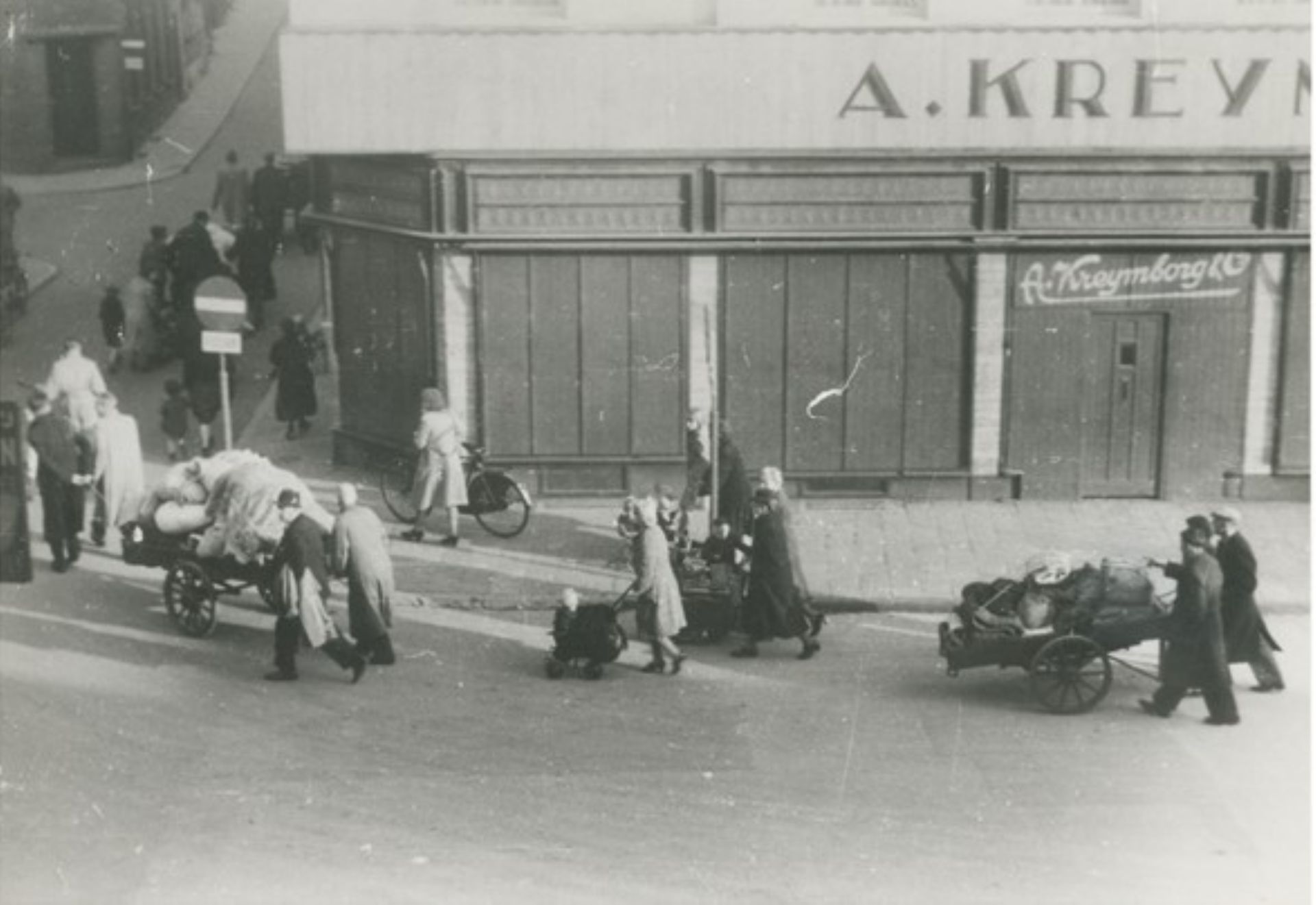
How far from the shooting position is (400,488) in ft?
63.6

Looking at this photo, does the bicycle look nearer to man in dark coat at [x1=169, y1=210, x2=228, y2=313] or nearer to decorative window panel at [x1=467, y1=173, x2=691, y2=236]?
decorative window panel at [x1=467, y1=173, x2=691, y2=236]

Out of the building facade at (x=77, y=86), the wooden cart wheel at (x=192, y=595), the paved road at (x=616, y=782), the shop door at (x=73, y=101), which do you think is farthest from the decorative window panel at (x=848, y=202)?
the shop door at (x=73, y=101)

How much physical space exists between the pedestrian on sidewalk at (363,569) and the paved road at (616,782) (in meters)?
0.48

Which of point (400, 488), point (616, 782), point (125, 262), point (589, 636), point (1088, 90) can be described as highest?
point (1088, 90)

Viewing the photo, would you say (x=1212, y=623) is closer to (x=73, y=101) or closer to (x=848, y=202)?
(x=848, y=202)

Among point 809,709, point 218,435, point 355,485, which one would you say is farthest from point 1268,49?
point 218,435

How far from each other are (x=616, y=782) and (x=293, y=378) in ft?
31.4

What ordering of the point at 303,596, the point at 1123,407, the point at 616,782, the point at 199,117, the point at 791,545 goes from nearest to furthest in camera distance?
1. the point at 616,782
2. the point at 303,596
3. the point at 791,545
4. the point at 1123,407
5. the point at 199,117

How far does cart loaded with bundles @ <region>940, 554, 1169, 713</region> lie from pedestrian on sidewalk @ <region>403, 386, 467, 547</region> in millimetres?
5445

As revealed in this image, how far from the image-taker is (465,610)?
16.4 metres

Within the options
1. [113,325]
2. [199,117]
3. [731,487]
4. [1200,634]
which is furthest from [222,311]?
[199,117]

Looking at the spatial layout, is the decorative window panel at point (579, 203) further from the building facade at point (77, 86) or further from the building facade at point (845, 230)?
the building facade at point (77, 86)

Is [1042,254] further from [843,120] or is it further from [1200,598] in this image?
[1200,598]

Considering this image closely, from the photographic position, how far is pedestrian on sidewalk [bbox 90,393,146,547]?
17.4 meters
